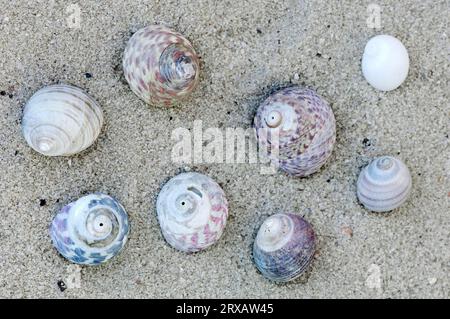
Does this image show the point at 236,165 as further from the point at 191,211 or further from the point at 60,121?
the point at 60,121

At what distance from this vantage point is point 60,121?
8.89 feet

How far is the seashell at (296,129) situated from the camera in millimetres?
2721

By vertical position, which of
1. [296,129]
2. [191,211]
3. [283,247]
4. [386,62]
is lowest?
[283,247]

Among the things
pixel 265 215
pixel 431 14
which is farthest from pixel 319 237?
pixel 431 14

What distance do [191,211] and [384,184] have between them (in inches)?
26.3

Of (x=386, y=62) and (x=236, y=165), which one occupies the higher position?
(x=386, y=62)

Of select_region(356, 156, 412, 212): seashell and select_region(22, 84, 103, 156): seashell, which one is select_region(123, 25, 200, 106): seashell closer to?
select_region(22, 84, 103, 156): seashell

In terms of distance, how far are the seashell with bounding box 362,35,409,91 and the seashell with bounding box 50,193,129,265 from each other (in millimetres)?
1016

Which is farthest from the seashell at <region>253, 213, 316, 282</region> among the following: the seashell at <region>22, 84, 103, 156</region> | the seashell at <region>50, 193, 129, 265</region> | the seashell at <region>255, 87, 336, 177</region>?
the seashell at <region>22, 84, 103, 156</region>

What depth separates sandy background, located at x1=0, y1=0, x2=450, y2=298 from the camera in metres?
2.83

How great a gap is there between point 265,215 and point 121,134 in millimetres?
594

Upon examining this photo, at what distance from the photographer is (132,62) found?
2.77 m

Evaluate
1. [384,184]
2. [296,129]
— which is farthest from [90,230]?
[384,184]

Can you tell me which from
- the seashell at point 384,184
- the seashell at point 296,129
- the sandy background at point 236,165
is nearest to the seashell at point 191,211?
the sandy background at point 236,165
